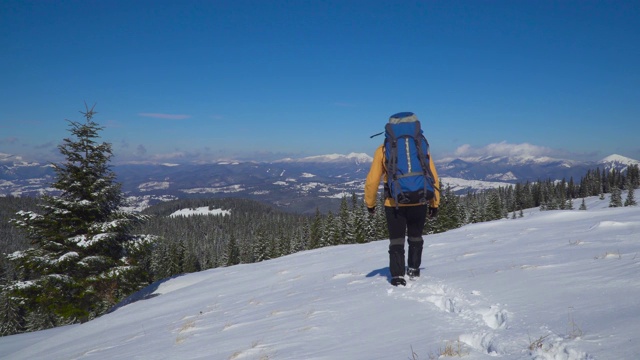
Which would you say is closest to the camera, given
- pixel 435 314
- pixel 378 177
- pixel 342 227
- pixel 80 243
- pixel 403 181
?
Answer: pixel 435 314

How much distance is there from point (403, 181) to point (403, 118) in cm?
113

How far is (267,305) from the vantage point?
271 inches

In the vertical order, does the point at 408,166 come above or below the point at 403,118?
below

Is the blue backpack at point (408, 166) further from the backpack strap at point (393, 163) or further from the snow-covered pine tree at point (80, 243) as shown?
the snow-covered pine tree at point (80, 243)

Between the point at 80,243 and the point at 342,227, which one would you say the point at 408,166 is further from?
the point at 342,227

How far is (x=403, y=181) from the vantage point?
551cm

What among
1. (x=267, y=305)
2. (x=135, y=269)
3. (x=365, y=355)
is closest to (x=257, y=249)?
(x=135, y=269)

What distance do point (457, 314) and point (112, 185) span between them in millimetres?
17088

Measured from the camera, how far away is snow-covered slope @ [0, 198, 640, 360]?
300cm

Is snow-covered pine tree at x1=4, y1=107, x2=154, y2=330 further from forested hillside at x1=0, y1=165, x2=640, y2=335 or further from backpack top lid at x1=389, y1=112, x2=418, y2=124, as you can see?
backpack top lid at x1=389, y1=112, x2=418, y2=124

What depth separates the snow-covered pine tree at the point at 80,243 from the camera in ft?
46.7

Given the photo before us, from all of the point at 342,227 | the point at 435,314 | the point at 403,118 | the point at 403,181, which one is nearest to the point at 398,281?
the point at 435,314

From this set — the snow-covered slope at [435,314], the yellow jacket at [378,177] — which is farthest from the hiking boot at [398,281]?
the yellow jacket at [378,177]

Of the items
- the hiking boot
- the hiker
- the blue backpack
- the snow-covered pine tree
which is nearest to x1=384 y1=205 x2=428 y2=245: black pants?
the hiker
